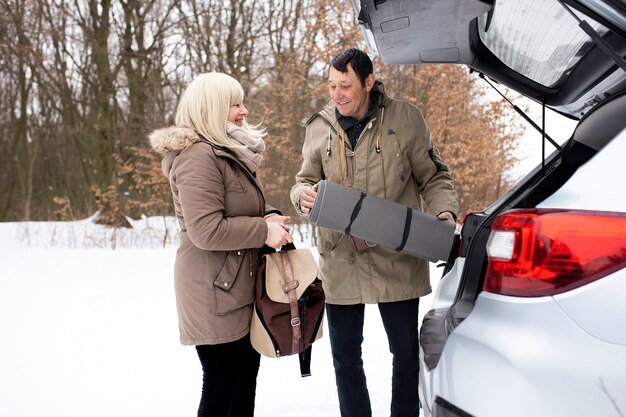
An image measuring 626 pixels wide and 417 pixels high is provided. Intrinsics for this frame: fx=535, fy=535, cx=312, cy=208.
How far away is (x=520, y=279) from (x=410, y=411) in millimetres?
1585

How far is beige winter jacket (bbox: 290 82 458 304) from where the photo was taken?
8.28 ft

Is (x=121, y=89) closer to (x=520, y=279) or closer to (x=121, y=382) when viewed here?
(x=121, y=382)

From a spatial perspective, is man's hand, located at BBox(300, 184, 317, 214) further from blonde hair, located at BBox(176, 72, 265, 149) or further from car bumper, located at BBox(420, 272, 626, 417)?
car bumper, located at BBox(420, 272, 626, 417)

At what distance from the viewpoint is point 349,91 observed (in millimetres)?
2494

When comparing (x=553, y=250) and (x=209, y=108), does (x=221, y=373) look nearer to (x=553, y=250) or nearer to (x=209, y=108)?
(x=209, y=108)

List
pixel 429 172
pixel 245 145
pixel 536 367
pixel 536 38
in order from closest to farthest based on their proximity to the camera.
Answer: pixel 536 367 → pixel 536 38 → pixel 245 145 → pixel 429 172

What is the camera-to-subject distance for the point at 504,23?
201 cm

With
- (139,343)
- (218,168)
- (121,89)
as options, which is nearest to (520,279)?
(218,168)

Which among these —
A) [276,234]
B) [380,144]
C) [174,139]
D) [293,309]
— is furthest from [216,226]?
[380,144]

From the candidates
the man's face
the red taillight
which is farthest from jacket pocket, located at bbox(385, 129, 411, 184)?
the red taillight

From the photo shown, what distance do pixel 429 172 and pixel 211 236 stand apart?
3.65 ft

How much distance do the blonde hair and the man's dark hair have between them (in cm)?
54

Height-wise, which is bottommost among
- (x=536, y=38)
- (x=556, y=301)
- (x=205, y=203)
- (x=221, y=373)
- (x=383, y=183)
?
(x=221, y=373)

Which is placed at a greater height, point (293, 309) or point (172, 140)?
point (172, 140)
